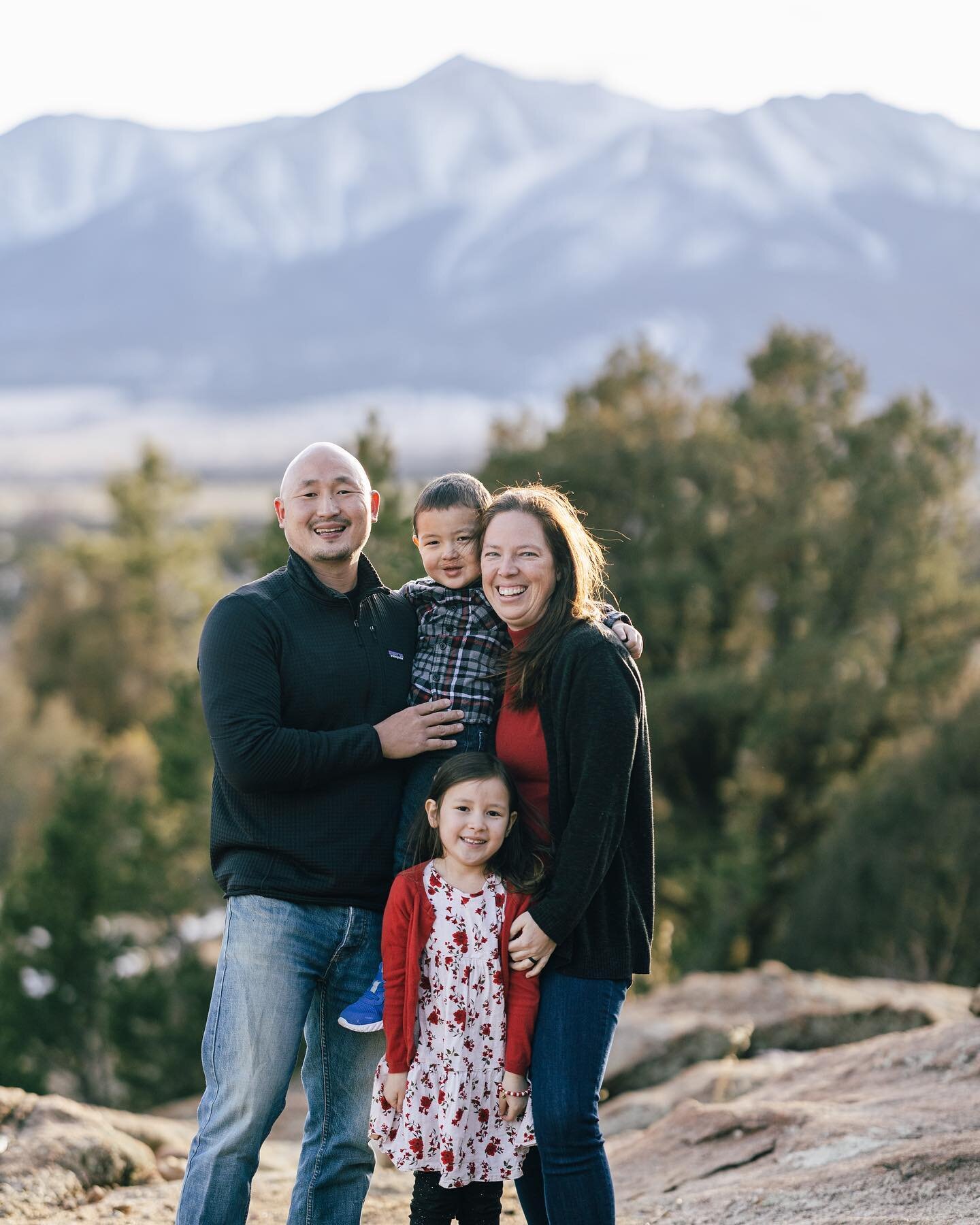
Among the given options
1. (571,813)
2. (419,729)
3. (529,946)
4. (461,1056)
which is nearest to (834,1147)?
(461,1056)

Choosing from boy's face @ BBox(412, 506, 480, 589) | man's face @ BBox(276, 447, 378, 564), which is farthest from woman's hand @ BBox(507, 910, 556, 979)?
man's face @ BBox(276, 447, 378, 564)

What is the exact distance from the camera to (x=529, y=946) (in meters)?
3.59

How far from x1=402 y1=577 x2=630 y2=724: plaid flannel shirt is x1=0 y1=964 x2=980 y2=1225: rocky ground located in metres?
1.91

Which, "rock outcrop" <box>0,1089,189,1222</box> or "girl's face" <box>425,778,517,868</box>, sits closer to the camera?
"girl's face" <box>425,778,517,868</box>

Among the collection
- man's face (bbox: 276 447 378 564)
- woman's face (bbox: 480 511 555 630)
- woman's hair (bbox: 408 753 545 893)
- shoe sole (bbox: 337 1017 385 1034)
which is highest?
man's face (bbox: 276 447 378 564)

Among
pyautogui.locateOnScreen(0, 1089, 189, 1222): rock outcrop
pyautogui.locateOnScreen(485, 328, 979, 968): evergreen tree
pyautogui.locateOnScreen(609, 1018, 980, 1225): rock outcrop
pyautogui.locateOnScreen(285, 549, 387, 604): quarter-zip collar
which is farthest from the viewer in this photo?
pyautogui.locateOnScreen(485, 328, 979, 968): evergreen tree

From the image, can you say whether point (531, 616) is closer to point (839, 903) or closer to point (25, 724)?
point (839, 903)

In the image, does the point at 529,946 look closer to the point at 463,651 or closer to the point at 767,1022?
the point at 463,651

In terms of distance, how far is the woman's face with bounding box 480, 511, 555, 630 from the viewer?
146 inches

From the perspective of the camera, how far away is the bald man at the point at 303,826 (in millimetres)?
3689

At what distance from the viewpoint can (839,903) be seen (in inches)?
708

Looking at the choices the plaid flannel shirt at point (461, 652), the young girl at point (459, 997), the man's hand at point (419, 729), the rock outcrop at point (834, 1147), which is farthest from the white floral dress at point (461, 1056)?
the rock outcrop at point (834, 1147)

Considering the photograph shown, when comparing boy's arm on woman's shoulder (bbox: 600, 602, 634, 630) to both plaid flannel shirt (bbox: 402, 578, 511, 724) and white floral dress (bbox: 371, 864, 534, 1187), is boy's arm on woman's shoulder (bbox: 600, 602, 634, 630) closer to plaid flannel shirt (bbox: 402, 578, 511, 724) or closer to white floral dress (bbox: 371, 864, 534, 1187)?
plaid flannel shirt (bbox: 402, 578, 511, 724)

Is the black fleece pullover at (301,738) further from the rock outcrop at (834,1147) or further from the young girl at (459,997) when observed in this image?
the rock outcrop at (834,1147)
